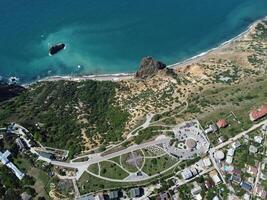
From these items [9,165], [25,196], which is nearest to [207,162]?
[25,196]

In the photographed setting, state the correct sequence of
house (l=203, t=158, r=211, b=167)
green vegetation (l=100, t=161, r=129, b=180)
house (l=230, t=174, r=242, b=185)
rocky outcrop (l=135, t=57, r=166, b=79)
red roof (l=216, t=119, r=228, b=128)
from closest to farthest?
house (l=230, t=174, r=242, b=185), green vegetation (l=100, t=161, r=129, b=180), house (l=203, t=158, r=211, b=167), red roof (l=216, t=119, r=228, b=128), rocky outcrop (l=135, t=57, r=166, b=79)

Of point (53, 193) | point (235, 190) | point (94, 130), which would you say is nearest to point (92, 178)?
point (53, 193)

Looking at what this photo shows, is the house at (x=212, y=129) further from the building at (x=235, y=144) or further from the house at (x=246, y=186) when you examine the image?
the house at (x=246, y=186)

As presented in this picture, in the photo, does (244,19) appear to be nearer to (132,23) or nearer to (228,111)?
(132,23)

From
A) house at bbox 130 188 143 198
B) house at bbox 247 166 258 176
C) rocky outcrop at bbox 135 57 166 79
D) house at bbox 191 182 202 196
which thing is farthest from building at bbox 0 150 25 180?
house at bbox 247 166 258 176

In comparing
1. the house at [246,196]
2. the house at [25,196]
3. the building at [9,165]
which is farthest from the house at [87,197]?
the house at [246,196]

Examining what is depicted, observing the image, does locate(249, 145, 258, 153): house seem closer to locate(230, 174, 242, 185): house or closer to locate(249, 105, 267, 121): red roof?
locate(230, 174, 242, 185): house

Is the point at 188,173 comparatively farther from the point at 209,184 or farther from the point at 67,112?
the point at 67,112
